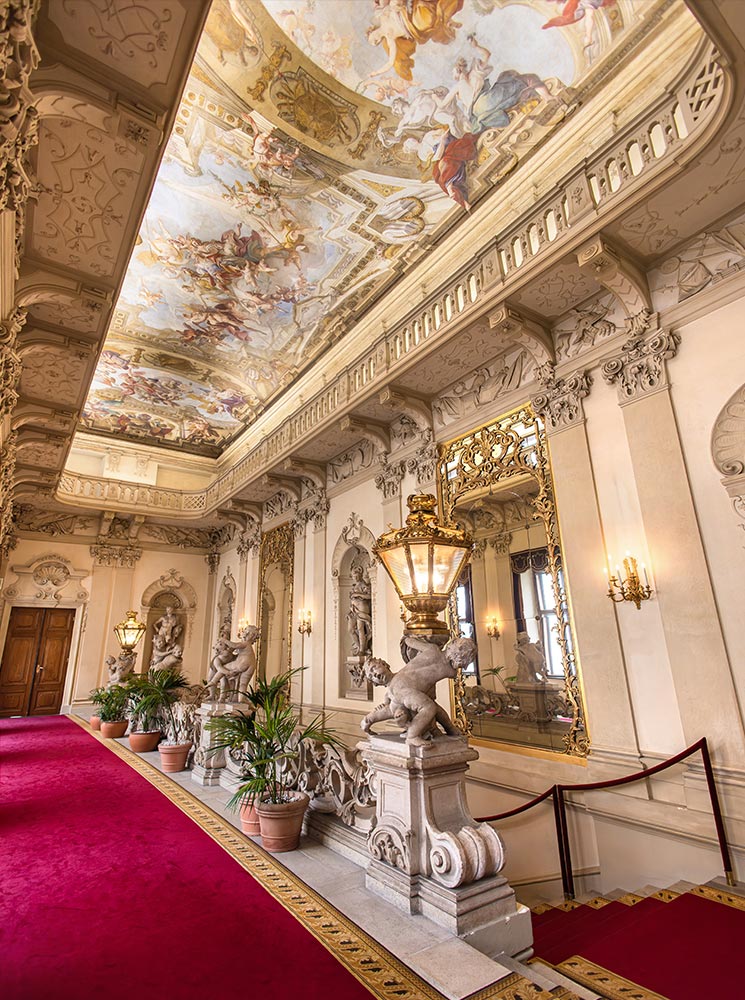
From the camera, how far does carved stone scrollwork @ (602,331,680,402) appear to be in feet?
17.8

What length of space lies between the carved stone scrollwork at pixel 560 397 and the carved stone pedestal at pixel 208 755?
5.63 m

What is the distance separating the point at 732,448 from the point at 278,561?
1076cm

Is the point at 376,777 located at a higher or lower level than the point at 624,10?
lower

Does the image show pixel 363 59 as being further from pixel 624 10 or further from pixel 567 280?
pixel 567 280

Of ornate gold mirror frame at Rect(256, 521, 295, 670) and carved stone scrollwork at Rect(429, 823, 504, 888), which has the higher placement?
ornate gold mirror frame at Rect(256, 521, 295, 670)

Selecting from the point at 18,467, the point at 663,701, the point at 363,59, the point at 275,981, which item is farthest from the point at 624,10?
the point at 18,467

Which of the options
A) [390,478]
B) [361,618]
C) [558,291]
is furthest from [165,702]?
[558,291]

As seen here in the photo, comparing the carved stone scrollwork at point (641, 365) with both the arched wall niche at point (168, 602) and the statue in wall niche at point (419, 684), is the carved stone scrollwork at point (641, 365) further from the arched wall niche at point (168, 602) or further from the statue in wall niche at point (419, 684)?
the arched wall niche at point (168, 602)

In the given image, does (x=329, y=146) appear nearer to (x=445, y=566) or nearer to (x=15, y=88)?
(x=15, y=88)

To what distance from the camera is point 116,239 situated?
202 inches

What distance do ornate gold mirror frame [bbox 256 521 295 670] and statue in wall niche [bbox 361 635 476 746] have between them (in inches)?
351

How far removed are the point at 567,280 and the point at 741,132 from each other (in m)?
1.97

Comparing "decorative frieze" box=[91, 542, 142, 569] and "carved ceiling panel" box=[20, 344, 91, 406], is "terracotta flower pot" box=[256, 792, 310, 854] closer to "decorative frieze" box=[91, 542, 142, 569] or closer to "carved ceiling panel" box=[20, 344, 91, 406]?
"carved ceiling panel" box=[20, 344, 91, 406]

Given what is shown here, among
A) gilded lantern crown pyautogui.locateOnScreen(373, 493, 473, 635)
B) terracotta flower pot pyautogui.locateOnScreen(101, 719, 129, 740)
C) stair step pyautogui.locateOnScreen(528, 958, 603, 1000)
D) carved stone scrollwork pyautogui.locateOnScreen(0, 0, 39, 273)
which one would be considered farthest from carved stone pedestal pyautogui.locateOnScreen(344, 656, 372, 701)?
carved stone scrollwork pyautogui.locateOnScreen(0, 0, 39, 273)
